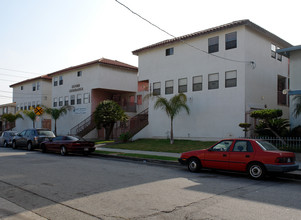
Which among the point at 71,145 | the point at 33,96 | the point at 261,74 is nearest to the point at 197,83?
the point at 261,74

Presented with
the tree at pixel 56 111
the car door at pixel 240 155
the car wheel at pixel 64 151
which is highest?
the tree at pixel 56 111

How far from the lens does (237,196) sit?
7176 mm

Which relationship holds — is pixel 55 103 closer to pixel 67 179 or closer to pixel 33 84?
pixel 33 84

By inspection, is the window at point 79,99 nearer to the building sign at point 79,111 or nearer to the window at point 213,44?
the building sign at point 79,111

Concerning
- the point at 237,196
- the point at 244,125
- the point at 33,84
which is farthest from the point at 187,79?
the point at 33,84

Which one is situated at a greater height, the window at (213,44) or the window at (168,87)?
the window at (213,44)

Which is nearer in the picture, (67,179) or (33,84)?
(67,179)

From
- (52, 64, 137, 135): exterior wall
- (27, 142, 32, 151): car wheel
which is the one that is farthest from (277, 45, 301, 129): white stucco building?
(52, 64, 137, 135): exterior wall

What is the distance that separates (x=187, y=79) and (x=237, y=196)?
17.4 m

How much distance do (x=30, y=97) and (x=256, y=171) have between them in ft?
145

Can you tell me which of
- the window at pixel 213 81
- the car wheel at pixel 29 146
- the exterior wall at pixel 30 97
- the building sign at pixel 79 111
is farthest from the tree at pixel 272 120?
the exterior wall at pixel 30 97

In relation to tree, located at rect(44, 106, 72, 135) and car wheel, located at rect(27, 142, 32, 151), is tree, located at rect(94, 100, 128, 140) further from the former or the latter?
tree, located at rect(44, 106, 72, 135)

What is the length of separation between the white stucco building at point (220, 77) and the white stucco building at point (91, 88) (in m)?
8.97

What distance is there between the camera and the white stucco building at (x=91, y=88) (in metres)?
33.8
